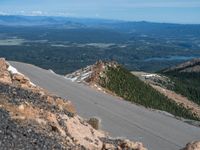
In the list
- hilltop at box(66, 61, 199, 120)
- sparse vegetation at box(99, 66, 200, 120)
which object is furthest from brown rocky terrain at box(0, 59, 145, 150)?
sparse vegetation at box(99, 66, 200, 120)

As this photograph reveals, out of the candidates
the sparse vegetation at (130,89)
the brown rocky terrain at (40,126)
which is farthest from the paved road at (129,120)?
the sparse vegetation at (130,89)

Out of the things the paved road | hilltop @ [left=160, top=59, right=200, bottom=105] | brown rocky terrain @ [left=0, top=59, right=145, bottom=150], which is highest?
brown rocky terrain @ [left=0, top=59, right=145, bottom=150]

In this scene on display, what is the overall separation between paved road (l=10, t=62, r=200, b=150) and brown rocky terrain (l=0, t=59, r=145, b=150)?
230 inches

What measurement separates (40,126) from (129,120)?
1338 centimetres

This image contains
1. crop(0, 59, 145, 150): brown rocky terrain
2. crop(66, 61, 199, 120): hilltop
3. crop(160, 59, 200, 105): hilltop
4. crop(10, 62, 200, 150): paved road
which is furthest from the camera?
crop(160, 59, 200, 105): hilltop

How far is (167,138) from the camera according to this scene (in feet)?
74.7

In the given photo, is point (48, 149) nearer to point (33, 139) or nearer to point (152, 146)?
point (33, 139)

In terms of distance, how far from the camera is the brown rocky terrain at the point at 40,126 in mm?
11430

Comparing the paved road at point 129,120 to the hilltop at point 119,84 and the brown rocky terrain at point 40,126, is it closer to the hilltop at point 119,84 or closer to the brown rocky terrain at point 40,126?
the brown rocky terrain at point 40,126

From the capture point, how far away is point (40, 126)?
12.6 meters

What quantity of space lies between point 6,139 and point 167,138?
42.0 ft

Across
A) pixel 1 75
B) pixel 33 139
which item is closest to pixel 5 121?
pixel 33 139

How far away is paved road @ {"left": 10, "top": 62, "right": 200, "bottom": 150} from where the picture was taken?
2202 cm

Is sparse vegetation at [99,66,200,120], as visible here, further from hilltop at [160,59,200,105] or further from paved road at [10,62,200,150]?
hilltop at [160,59,200,105]
